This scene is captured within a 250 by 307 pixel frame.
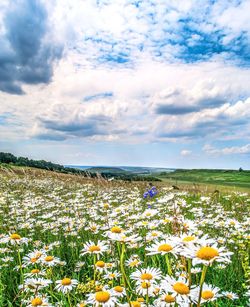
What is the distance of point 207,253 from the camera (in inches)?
66.0

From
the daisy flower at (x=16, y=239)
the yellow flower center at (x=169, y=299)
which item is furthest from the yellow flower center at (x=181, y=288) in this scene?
the daisy flower at (x=16, y=239)

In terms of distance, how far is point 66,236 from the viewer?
6.32 m

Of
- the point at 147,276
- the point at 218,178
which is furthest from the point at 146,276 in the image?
the point at 218,178

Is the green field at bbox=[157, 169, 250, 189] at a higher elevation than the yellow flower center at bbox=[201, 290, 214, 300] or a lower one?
lower

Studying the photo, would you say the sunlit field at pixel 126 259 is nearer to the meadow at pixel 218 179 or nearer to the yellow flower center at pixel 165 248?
the yellow flower center at pixel 165 248

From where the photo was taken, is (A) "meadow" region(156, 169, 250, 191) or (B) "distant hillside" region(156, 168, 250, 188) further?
(B) "distant hillside" region(156, 168, 250, 188)

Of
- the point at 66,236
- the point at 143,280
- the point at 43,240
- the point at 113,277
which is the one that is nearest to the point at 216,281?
the point at 113,277

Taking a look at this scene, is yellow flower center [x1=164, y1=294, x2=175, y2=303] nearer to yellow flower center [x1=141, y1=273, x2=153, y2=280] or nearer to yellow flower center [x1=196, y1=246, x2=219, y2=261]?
yellow flower center [x1=141, y1=273, x2=153, y2=280]

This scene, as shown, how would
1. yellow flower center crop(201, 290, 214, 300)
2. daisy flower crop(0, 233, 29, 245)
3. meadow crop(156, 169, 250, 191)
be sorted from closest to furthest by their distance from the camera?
yellow flower center crop(201, 290, 214, 300) < daisy flower crop(0, 233, 29, 245) < meadow crop(156, 169, 250, 191)

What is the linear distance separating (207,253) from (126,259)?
10.8ft

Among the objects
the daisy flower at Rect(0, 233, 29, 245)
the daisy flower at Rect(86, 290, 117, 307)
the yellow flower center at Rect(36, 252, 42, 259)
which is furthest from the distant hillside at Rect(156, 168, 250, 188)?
the daisy flower at Rect(86, 290, 117, 307)

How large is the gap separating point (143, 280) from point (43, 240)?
4.51m

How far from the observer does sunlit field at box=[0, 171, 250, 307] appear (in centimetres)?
208

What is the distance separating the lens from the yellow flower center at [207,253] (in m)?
1.67
